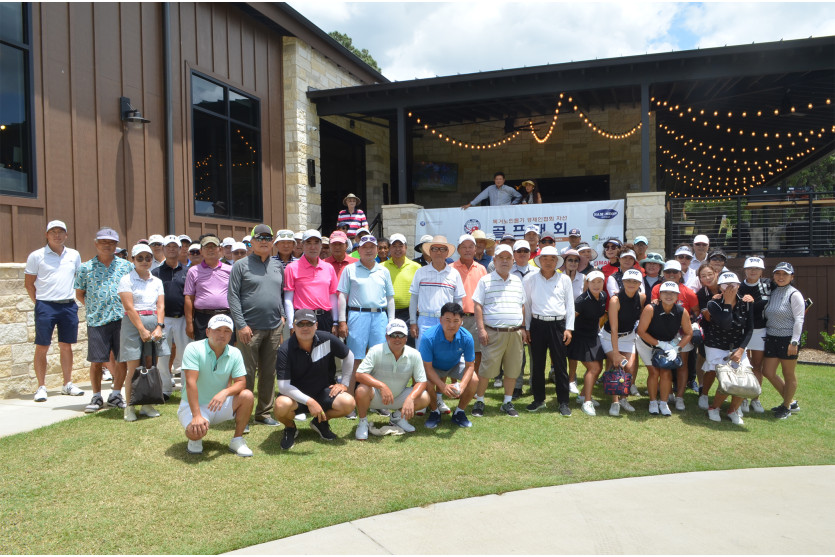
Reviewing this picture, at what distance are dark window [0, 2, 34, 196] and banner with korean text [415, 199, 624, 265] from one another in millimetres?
6731

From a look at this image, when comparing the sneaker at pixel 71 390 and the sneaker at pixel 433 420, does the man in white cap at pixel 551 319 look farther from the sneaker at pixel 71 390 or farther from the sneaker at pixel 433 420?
the sneaker at pixel 71 390

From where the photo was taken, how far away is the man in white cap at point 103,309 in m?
5.73

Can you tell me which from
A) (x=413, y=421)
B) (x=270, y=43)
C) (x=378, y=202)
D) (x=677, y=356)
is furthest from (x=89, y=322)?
(x=378, y=202)

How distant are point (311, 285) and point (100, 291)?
2082 millimetres

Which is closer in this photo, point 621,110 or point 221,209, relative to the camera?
point 221,209

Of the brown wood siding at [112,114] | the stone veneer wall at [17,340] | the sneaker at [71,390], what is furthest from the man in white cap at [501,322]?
the brown wood siding at [112,114]

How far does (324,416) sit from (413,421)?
1089 millimetres

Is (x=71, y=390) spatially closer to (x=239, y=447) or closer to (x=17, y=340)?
(x=17, y=340)

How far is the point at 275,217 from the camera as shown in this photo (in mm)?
11688

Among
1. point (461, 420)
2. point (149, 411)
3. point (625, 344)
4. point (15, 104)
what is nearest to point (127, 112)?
point (15, 104)

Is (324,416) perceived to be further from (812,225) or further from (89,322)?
(812,225)

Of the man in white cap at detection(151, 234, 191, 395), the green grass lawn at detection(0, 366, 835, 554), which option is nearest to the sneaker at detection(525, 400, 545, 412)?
the green grass lawn at detection(0, 366, 835, 554)

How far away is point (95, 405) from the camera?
5.74 metres

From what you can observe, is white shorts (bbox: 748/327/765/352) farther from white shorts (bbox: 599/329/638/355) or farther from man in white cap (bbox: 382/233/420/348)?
man in white cap (bbox: 382/233/420/348)
